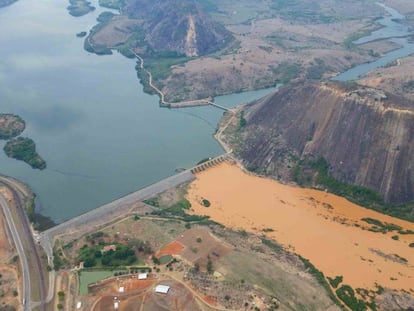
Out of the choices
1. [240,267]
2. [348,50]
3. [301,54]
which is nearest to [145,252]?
[240,267]

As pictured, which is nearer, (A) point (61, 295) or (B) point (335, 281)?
(A) point (61, 295)

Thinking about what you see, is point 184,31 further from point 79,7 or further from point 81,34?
point 79,7

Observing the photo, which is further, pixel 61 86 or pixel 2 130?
pixel 61 86

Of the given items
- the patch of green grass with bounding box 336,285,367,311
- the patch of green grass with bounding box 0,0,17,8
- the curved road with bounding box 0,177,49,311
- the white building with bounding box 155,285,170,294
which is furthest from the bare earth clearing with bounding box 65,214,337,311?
the patch of green grass with bounding box 0,0,17,8

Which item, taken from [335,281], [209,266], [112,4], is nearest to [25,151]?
[209,266]

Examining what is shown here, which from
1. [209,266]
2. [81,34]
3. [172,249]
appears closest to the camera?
[209,266]

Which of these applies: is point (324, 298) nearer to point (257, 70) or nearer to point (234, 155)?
point (234, 155)
